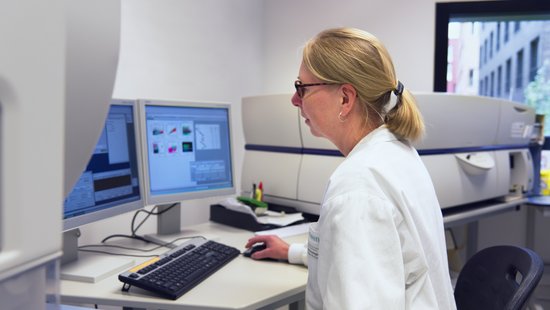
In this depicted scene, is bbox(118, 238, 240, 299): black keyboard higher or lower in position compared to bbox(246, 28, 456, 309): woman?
lower

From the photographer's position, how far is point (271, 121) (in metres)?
2.14

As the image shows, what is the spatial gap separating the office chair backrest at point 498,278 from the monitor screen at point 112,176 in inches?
40.4

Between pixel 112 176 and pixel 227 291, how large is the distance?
0.54m

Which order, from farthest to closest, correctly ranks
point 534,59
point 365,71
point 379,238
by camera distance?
point 534,59
point 365,71
point 379,238

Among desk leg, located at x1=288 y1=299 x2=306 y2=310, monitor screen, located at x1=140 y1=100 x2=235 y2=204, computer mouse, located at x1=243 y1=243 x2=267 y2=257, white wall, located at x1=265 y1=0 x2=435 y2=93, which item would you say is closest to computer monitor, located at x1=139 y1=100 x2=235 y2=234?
monitor screen, located at x1=140 y1=100 x2=235 y2=204

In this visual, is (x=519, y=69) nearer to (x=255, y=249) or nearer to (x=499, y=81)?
(x=499, y=81)

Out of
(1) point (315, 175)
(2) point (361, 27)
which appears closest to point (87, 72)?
(1) point (315, 175)

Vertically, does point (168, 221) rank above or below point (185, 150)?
below

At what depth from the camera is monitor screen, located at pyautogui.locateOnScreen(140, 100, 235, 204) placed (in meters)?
1.62

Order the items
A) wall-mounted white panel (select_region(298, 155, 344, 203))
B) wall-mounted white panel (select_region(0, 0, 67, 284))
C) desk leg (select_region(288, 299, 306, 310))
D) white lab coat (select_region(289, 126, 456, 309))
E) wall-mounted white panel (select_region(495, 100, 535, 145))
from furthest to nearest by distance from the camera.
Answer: wall-mounted white panel (select_region(495, 100, 535, 145)), wall-mounted white panel (select_region(298, 155, 344, 203)), desk leg (select_region(288, 299, 306, 310)), white lab coat (select_region(289, 126, 456, 309)), wall-mounted white panel (select_region(0, 0, 67, 284))

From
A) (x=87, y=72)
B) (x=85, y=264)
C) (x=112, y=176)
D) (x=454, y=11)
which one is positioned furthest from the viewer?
(x=454, y=11)

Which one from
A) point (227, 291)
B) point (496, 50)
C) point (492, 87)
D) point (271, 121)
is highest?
point (496, 50)

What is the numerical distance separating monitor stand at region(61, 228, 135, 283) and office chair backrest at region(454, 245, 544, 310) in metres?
0.95

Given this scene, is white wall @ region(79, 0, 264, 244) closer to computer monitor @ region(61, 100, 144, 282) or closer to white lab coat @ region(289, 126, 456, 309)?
computer monitor @ region(61, 100, 144, 282)
